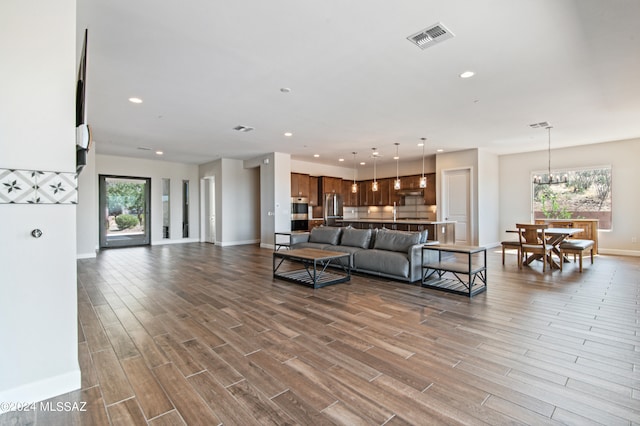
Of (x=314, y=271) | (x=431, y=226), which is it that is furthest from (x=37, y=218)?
(x=431, y=226)

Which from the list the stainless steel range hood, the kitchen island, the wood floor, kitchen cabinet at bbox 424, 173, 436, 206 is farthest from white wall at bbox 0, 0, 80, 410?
the stainless steel range hood

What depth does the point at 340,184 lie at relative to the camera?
38.1 feet

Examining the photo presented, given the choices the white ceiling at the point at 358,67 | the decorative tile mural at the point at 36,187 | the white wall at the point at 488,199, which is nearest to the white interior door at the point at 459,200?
the white wall at the point at 488,199

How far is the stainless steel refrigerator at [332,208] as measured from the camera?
35.7 ft

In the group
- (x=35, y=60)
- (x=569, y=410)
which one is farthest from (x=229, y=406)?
(x=35, y=60)

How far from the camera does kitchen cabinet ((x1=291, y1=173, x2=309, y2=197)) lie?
10059 mm

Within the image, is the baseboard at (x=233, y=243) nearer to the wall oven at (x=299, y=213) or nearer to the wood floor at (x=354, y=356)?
the wall oven at (x=299, y=213)

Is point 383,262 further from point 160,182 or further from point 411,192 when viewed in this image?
point 160,182

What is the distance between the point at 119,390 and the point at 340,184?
1008 cm

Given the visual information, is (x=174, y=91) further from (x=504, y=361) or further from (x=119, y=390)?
(x=504, y=361)

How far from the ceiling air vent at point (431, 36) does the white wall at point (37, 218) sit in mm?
2733

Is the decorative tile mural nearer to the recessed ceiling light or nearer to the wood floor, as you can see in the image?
the wood floor

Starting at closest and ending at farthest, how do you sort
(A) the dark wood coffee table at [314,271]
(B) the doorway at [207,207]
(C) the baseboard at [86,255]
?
(A) the dark wood coffee table at [314,271], (C) the baseboard at [86,255], (B) the doorway at [207,207]

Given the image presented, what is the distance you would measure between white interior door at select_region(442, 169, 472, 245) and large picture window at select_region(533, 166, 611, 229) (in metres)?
2.01
